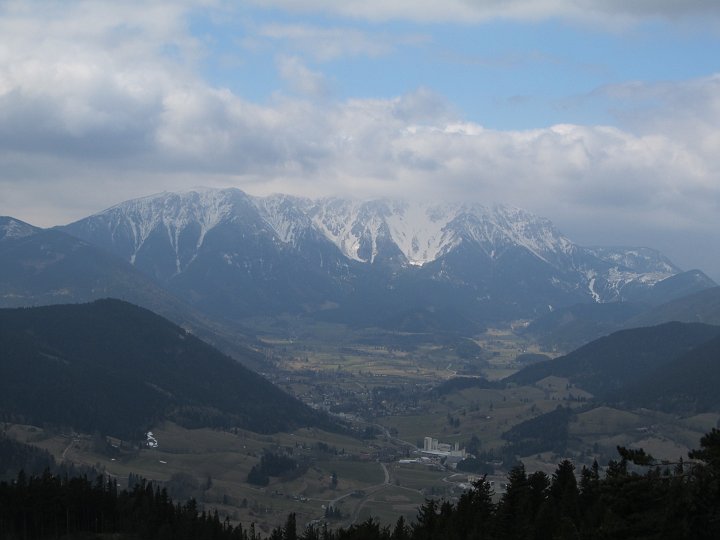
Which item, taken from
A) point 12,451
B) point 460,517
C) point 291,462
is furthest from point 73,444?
point 460,517

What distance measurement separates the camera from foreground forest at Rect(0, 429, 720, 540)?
1757 inches

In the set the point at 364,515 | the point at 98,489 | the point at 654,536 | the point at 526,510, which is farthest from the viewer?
the point at 364,515

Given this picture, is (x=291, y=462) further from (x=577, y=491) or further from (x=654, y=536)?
(x=654, y=536)

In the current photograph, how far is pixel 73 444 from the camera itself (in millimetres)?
186500

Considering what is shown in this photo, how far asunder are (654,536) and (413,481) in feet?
479

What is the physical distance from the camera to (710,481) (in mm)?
44406

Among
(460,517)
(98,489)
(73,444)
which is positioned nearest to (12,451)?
(73,444)

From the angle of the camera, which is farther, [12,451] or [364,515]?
[12,451]

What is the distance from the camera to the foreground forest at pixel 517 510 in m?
44.6

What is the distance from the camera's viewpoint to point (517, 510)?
7131 centimetres

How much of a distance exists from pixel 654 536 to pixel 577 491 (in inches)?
1142

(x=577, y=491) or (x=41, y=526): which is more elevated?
(x=577, y=491)

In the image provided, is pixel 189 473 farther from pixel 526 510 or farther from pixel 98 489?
pixel 526 510

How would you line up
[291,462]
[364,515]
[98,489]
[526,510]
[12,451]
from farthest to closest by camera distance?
1. [291,462]
2. [12,451]
3. [364,515]
4. [98,489]
5. [526,510]
